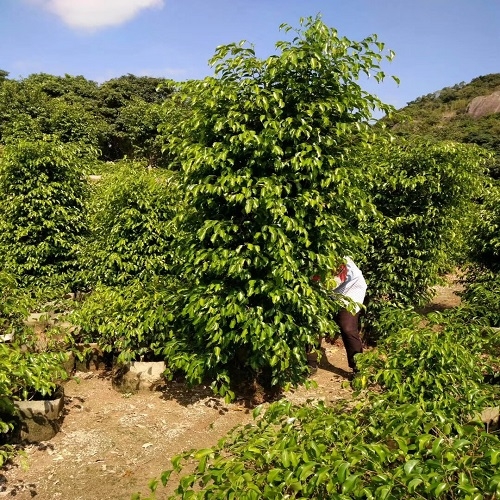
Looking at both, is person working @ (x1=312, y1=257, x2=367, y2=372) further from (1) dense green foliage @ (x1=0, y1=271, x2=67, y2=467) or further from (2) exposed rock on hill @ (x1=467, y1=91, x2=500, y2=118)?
(2) exposed rock on hill @ (x1=467, y1=91, x2=500, y2=118)

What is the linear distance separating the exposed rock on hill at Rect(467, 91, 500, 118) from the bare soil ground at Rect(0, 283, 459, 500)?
147 feet

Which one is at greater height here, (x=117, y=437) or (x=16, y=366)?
(x=16, y=366)

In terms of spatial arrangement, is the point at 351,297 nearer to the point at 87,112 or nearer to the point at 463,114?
the point at 87,112

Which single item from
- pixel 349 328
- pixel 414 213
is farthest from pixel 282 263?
pixel 414 213

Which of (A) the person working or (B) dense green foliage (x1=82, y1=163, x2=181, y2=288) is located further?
(B) dense green foliage (x1=82, y1=163, x2=181, y2=288)

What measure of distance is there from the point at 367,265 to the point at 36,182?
4.90 meters

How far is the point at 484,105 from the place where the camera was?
43.3 metres

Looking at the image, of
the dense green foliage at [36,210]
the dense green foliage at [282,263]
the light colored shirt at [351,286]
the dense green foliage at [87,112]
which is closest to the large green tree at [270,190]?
the dense green foliage at [282,263]

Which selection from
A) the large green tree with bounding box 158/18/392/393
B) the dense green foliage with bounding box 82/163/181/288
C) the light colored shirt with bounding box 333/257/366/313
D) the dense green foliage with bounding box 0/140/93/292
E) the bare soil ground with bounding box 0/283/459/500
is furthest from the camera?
the dense green foliage with bounding box 0/140/93/292

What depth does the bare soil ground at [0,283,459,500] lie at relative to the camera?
3.40 m

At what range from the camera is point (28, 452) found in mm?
3758

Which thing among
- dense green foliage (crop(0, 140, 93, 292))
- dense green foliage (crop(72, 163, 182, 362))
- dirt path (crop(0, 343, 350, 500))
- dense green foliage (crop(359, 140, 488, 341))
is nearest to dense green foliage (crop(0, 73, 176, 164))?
dense green foliage (crop(0, 140, 93, 292))

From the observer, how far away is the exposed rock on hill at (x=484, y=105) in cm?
4231

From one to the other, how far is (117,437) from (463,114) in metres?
47.9
